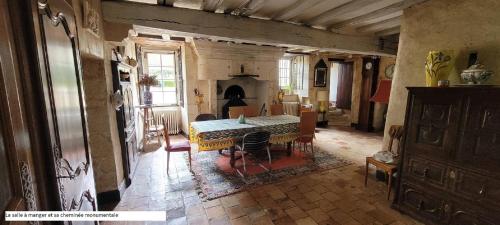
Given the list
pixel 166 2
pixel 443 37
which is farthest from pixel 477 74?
pixel 166 2

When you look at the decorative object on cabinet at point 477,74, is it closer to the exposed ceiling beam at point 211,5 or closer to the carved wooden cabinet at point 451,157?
the carved wooden cabinet at point 451,157

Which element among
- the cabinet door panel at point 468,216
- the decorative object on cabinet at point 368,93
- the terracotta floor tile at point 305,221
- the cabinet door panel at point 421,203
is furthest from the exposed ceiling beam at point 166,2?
the decorative object on cabinet at point 368,93

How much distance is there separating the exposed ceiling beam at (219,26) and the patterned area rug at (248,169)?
80.8 inches

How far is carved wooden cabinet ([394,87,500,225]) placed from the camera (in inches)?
66.5

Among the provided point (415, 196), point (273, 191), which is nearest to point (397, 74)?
point (415, 196)

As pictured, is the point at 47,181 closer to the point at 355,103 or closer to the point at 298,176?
the point at 298,176

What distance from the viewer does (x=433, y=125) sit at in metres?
2.04

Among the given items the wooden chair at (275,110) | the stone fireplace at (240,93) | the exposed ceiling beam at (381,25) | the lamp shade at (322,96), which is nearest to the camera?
the exposed ceiling beam at (381,25)

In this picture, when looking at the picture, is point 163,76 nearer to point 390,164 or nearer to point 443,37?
point 390,164

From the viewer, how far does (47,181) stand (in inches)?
30.5

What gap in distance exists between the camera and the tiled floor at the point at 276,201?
2.24 meters

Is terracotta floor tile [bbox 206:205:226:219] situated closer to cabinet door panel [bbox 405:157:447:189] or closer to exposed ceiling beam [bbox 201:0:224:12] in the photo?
cabinet door panel [bbox 405:157:447:189]

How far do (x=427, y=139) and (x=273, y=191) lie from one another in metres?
1.82

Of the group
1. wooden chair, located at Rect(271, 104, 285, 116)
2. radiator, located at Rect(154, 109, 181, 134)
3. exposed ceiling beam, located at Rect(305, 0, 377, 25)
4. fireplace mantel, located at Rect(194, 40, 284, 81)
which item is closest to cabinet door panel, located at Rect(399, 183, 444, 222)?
exposed ceiling beam, located at Rect(305, 0, 377, 25)
